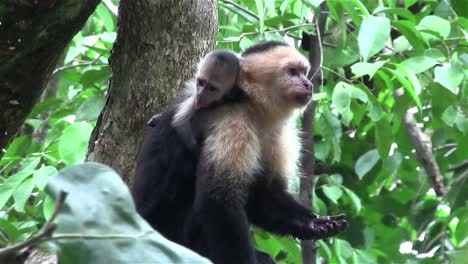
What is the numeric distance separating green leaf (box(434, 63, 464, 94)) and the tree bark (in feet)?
5.85

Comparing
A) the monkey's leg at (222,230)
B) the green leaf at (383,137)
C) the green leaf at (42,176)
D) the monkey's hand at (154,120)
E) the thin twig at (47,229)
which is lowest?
the green leaf at (383,137)

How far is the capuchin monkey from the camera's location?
3203 millimetres

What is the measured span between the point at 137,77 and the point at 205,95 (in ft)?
1.18

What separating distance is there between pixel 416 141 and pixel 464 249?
13.9 ft

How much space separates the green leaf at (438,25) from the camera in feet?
12.9

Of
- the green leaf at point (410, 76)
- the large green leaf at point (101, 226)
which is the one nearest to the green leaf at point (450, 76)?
the green leaf at point (410, 76)

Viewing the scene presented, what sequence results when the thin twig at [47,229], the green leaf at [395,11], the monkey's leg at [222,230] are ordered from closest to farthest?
1. the thin twig at [47,229]
2. the monkey's leg at [222,230]
3. the green leaf at [395,11]

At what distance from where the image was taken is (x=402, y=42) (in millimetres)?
4273

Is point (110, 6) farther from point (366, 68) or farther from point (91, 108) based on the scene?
point (366, 68)

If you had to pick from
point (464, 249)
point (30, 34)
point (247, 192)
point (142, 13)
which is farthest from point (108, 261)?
point (142, 13)

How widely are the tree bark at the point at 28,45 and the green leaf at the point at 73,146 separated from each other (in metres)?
1.03

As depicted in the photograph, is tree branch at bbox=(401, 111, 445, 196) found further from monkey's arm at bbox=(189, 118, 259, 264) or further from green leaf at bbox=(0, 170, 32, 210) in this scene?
green leaf at bbox=(0, 170, 32, 210)

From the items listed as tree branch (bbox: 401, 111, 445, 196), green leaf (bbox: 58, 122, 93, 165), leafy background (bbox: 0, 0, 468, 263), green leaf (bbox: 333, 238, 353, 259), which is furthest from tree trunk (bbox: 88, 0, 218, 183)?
tree branch (bbox: 401, 111, 445, 196)

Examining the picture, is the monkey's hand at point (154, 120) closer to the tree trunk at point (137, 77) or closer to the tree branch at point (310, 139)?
the tree trunk at point (137, 77)
